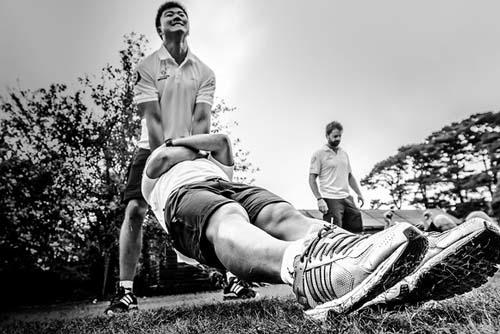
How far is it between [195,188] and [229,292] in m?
3.01

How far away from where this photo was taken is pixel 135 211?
357cm

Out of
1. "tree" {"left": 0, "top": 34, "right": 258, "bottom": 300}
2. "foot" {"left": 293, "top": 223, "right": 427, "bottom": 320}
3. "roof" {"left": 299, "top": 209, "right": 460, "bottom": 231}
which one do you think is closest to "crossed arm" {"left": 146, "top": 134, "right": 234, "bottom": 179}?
"foot" {"left": 293, "top": 223, "right": 427, "bottom": 320}

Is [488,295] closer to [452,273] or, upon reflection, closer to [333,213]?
[452,273]

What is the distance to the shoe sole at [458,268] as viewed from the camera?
4.90 ft

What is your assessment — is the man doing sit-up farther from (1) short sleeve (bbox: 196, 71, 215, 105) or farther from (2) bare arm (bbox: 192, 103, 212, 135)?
(1) short sleeve (bbox: 196, 71, 215, 105)

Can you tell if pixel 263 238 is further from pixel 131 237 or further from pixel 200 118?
pixel 131 237

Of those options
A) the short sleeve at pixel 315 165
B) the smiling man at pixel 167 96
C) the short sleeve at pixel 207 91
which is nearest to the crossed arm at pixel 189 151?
the smiling man at pixel 167 96

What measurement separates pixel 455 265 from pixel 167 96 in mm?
2201

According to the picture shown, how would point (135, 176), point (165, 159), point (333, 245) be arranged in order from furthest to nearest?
point (135, 176), point (165, 159), point (333, 245)

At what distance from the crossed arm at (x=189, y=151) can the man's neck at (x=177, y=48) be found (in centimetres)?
119

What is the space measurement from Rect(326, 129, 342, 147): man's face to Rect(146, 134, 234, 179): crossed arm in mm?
3938

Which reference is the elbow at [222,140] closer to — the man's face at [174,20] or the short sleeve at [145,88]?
the short sleeve at [145,88]

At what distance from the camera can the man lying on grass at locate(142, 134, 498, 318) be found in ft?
4.02

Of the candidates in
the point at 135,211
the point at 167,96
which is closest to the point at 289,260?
the point at 167,96
